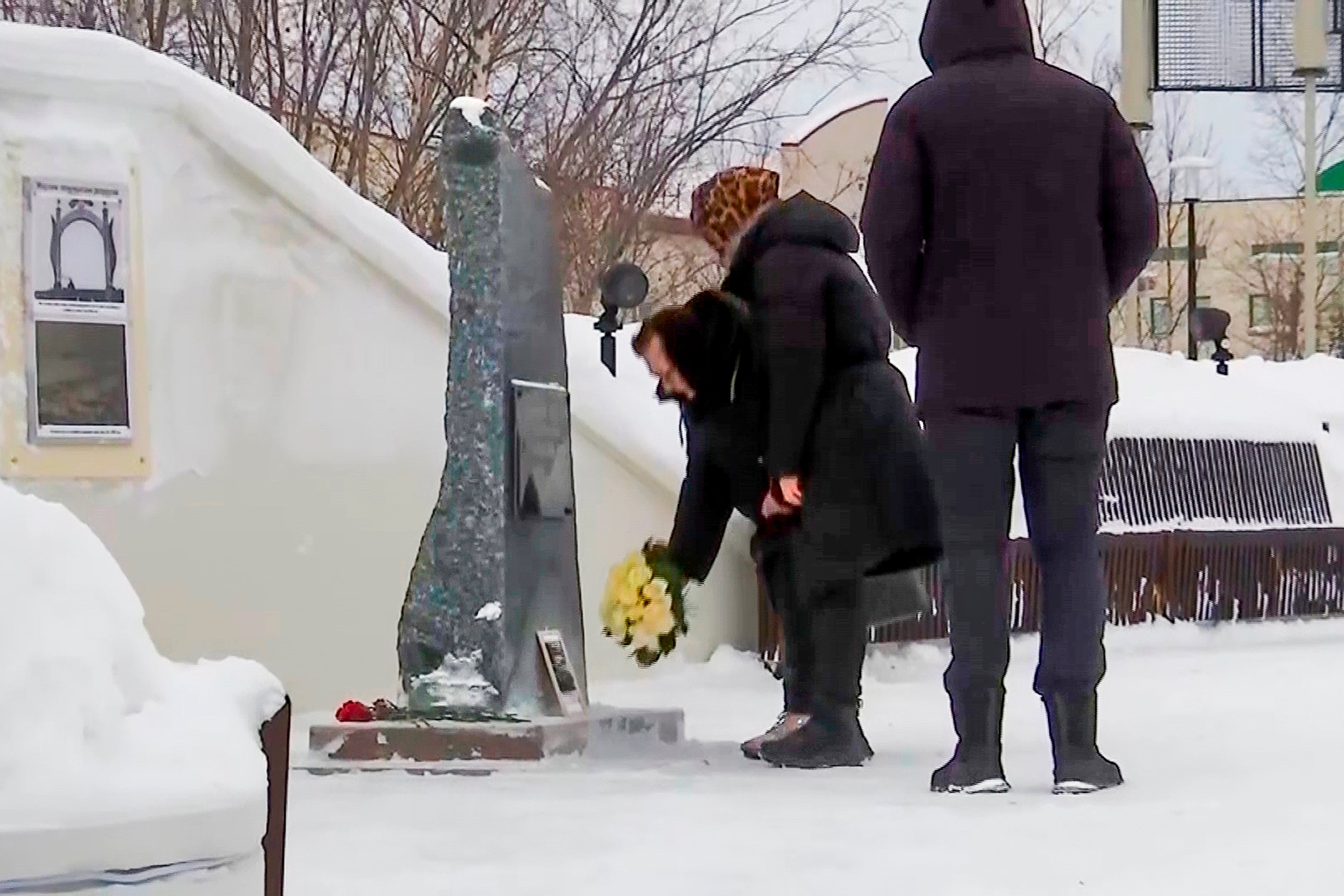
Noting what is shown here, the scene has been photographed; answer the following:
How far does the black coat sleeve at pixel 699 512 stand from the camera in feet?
20.3

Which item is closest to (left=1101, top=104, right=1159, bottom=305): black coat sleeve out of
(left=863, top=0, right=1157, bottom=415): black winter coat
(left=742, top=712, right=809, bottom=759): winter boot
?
(left=863, top=0, right=1157, bottom=415): black winter coat

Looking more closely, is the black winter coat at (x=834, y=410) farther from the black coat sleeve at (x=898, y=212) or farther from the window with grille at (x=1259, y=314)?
the window with grille at (x=1259, y=314)

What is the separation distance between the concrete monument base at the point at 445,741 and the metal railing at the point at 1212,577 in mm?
4124

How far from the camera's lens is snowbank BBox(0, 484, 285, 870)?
6.51 feet

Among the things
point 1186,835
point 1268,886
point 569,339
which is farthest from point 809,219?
point 569,339

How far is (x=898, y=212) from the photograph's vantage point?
15.7 feet

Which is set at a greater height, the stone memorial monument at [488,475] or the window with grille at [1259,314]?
the window with grille at [1259,314]

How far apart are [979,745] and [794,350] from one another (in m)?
1.27

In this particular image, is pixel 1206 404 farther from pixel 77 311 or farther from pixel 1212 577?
pixel 77 311

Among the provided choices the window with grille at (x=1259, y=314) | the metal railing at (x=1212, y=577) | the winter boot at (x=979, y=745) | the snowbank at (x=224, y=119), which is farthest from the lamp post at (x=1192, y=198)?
the window with grille at (x=1259, y=314)

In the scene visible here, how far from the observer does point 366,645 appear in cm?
727

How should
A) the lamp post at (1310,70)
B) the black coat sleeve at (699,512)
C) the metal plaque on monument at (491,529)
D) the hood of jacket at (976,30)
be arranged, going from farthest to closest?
the lamp post at (1310,70), the black coat sleeve at (699,512), the metal plaque on monument at (491,529), the hood of jacket at (976,30)

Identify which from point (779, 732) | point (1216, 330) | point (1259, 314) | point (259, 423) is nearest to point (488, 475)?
point (779, 732)

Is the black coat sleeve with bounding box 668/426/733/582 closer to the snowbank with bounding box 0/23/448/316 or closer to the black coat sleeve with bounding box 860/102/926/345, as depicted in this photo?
the black coat sleeve with bounding box 860/102/926/345
